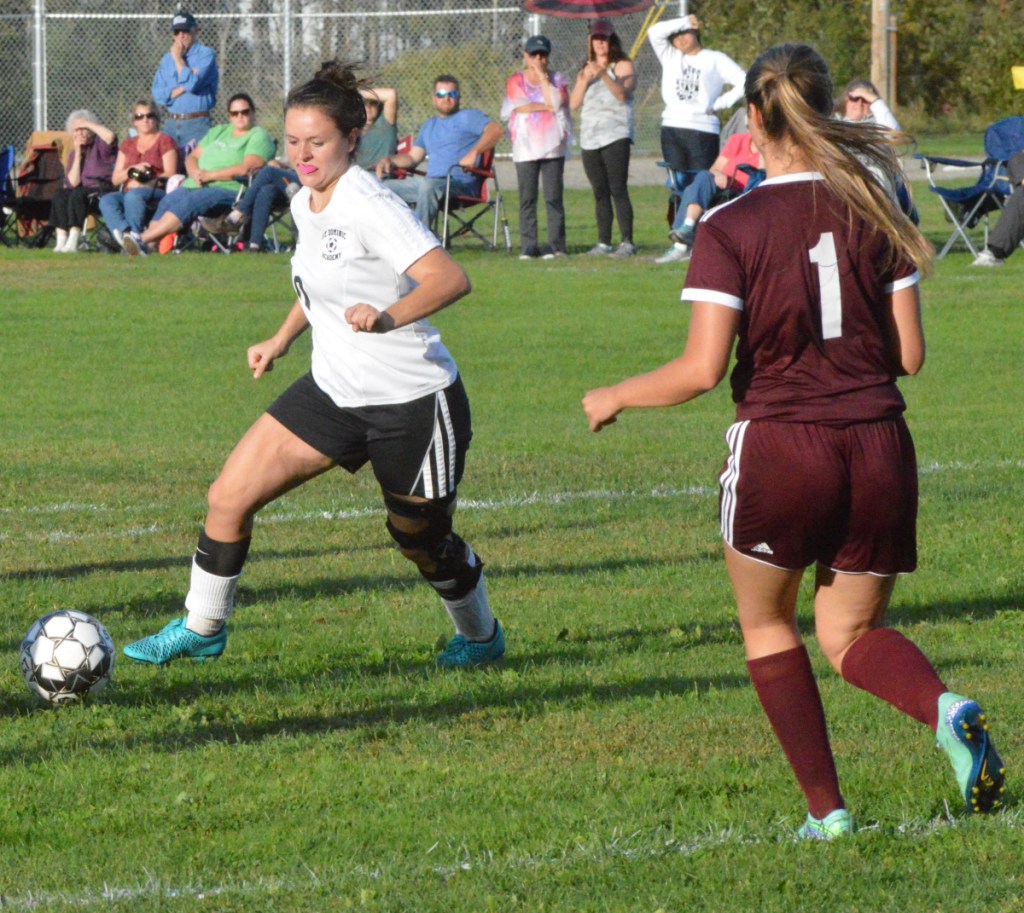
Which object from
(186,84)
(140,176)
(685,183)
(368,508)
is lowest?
(368,508)

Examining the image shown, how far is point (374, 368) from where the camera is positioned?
211 inches

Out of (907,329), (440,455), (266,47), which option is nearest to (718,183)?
(440,455)

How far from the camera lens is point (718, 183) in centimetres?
1755

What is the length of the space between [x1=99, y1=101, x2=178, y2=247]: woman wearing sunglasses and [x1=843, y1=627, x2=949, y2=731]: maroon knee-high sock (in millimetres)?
16895

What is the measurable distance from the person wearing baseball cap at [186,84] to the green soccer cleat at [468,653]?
657 inches

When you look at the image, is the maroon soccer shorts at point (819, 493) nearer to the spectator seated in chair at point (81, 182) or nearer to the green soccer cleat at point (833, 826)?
the green soccer cleat at point (833, 826)

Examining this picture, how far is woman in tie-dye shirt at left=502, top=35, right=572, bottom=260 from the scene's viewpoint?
60.5 feet

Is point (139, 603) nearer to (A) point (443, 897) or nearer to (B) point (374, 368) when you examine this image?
(B) point (374, 368)

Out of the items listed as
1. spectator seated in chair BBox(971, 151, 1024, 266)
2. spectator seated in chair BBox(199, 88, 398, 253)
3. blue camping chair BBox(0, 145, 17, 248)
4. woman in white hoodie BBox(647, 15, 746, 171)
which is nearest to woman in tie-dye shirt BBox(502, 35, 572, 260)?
woman in white hoodie BBox(647, 15, 746, 171)

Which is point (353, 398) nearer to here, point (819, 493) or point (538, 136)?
point (819, 493)

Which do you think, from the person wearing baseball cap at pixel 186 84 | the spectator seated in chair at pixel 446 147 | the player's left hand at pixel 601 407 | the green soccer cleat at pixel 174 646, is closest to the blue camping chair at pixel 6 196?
the person wearing baseball cap at pixel 186 84

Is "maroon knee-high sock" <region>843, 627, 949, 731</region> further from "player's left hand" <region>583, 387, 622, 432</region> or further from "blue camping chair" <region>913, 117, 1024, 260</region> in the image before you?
"blue camping chair" <region>913, 117, 1024, 260</region>

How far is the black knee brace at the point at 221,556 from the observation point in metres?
5.61

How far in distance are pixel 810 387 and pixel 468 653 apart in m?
2.23
